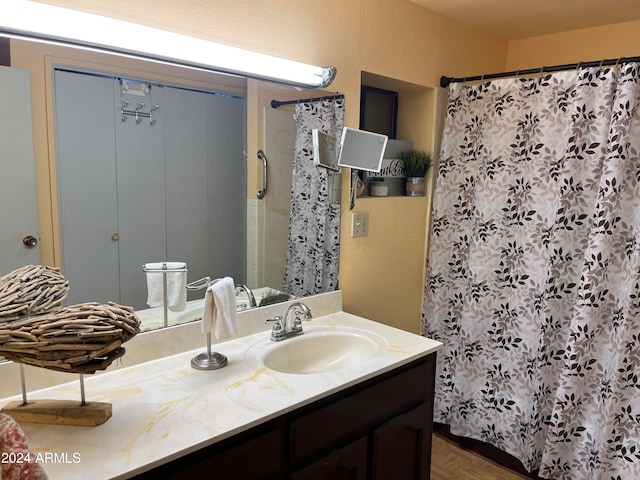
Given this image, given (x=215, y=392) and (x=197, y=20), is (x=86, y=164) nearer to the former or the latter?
(x=197, y=20)

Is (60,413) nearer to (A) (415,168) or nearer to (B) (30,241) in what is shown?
(B) (30,241)

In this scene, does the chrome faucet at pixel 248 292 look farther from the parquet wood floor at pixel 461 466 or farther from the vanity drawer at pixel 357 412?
the parquet wood floor at pixel 461 466

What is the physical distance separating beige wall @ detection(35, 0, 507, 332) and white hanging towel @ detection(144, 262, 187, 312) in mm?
445

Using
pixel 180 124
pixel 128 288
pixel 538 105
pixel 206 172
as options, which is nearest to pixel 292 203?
pixel 206 172

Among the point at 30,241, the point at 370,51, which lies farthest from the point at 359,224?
the point at 30,241

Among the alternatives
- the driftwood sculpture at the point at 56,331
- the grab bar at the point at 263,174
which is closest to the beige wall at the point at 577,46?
the grab bar at the point at 263,174

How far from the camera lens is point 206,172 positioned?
164 centimetres

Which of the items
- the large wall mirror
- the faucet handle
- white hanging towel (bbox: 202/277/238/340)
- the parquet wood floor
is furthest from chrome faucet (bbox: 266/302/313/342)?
the parquet wood floor

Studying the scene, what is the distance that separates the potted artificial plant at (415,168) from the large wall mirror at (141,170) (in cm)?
82

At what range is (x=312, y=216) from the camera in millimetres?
2010

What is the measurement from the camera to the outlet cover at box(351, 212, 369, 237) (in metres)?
2.13

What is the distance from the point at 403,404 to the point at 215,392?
696 millimetres

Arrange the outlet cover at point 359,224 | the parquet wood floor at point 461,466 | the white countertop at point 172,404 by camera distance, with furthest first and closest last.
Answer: the parquet wood floor at point 461,466
the outlet cover at point 359,224
the white countertop at point 172,404

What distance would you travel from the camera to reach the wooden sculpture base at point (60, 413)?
44.0 inches
